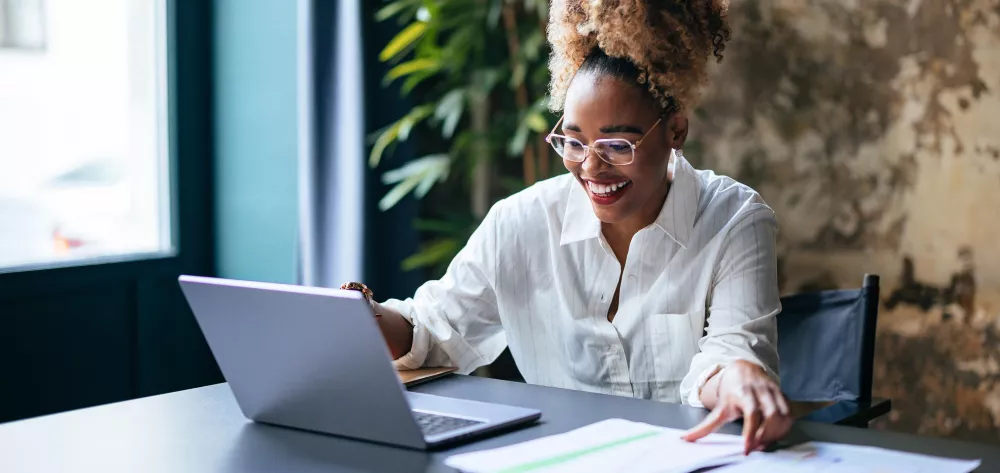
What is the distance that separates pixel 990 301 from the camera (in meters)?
2.81

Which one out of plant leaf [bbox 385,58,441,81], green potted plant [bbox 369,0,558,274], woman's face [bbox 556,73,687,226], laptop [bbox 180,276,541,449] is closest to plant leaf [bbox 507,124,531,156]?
green potted plant [bbox 369,0,558,274]

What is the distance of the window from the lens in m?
2.86

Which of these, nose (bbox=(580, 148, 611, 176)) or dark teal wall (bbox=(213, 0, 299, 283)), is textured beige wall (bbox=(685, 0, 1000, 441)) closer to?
dark teal wall (bbox=(213, 0, 299, 283))

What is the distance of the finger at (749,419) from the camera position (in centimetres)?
116

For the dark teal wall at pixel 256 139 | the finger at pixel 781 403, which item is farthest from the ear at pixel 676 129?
the dark teal wall at pixel 256 139

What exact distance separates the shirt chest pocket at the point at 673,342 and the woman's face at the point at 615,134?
186mm

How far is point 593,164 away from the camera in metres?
1.65

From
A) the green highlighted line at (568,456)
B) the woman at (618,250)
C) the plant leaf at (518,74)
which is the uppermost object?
the plant leaf at (518,74)

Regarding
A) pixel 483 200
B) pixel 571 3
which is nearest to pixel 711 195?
pixel 571 3

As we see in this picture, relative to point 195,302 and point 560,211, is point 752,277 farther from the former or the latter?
point 195,302

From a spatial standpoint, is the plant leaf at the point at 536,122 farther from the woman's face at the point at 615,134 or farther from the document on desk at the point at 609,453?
the document on desk at the point at 609,453

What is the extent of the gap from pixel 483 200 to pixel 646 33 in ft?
5.98

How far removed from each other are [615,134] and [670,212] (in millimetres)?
201

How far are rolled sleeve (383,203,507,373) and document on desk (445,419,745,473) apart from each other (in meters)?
0.54
